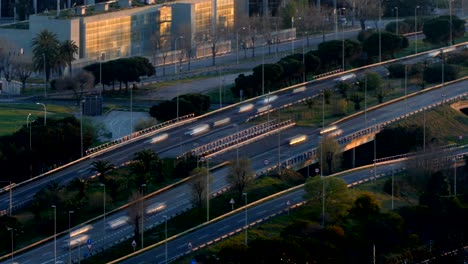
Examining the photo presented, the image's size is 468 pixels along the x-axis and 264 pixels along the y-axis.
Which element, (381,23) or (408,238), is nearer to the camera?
(408,238)

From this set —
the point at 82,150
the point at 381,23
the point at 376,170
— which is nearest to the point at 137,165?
the point at 82,150

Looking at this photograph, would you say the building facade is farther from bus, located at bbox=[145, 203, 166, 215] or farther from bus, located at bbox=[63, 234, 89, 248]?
bus, located at bbox=[63, 234, 89, 248]

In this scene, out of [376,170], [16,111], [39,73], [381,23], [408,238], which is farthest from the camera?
[381,23]

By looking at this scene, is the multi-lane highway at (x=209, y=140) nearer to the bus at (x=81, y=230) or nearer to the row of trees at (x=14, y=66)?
the bus at (x=81, y=230)

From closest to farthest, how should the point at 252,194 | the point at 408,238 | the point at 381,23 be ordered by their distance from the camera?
the point at 408,238, the point at 252,194, the point at 381,23

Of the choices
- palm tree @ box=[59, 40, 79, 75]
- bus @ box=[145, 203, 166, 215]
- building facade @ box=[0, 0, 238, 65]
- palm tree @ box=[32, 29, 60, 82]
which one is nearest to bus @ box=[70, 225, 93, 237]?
bus @ box=[145, 203, 166, 215]

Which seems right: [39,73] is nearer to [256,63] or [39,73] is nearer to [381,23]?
[256,63]

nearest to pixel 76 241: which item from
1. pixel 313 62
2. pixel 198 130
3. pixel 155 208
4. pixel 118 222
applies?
pixel 118 222
